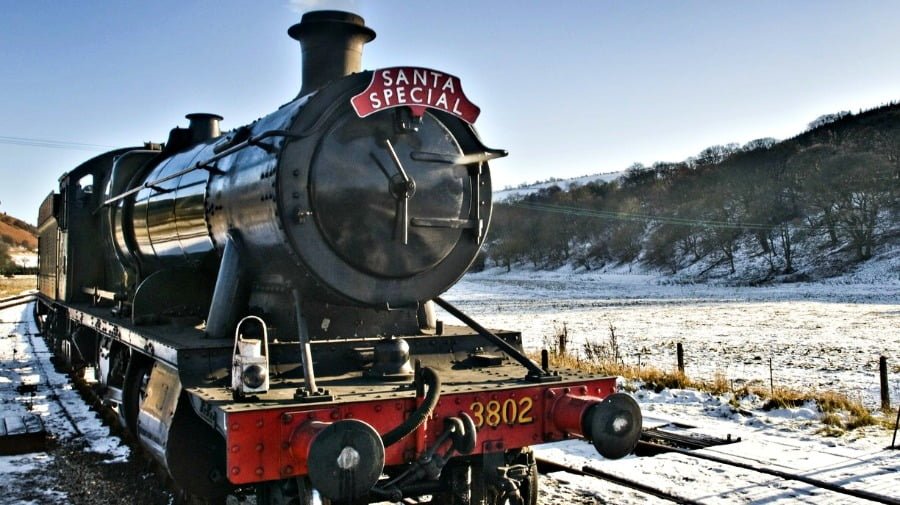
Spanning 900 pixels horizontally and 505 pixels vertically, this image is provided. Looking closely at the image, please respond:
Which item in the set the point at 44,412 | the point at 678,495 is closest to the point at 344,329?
the point at 678,495

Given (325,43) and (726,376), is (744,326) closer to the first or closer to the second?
(726,376)

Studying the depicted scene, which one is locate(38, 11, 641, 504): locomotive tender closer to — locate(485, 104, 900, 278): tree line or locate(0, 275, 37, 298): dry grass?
locate(0, 275, 37, 298): dry grass

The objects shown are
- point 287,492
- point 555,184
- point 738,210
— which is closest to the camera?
point 287,492

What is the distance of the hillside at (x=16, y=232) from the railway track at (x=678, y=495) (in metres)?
A: 102

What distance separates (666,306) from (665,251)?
26992mm

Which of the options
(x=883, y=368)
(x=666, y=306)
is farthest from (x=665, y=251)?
(x=883, y=368)

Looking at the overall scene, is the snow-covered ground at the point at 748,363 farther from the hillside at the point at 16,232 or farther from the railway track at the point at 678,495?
the hillside at the point at 16,232

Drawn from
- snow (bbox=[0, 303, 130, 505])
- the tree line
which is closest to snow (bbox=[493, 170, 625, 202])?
the tree line

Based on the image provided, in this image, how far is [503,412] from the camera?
4.18 metres

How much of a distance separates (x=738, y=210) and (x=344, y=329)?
55.0 m

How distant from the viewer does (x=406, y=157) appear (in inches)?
189

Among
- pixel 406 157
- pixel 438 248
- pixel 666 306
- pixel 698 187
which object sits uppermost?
pixel 698 187

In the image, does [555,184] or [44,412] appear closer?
[44,412]

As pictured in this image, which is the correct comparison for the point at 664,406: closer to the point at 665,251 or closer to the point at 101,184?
the point at 101,184
